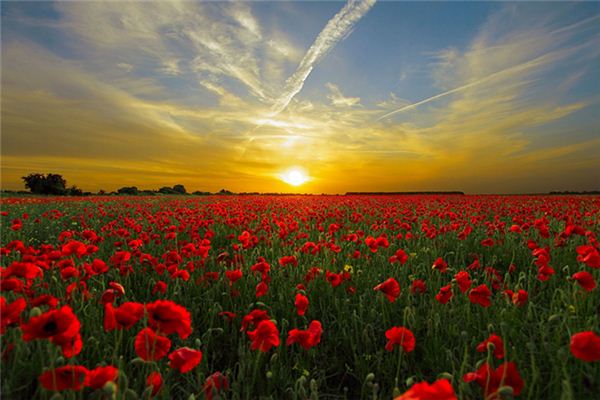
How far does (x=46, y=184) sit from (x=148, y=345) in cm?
4468

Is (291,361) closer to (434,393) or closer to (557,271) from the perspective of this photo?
(434,393)

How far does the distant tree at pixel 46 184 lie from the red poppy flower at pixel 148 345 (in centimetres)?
4104

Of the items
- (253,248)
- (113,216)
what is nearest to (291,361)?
(253,248)

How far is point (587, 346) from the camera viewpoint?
1.34 meters

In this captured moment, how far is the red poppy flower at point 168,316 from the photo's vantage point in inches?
59.9

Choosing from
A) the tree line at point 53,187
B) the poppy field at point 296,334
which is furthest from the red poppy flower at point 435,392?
the tree line at point 53,187

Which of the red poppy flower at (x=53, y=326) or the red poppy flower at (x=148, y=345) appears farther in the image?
the red poppy flower at (x=148, y=345)

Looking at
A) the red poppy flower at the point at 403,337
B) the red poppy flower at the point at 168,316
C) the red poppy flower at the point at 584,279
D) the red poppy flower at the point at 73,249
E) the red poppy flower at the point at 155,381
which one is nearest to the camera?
the red poppy flower at the point at 168,316

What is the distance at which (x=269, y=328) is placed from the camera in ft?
5.65

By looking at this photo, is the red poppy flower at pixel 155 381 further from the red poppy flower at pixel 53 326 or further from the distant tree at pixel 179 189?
the distant tree at pixel 179 189

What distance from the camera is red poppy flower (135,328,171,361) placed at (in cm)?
152

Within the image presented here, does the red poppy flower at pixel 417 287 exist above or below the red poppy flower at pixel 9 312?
below

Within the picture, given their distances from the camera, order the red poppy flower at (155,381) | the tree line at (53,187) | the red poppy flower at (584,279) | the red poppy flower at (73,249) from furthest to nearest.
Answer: the tree line at (53,187), the red poppy flower at (73,249), the red poppy flower at (584,279), the red poppy flower at (155,381)

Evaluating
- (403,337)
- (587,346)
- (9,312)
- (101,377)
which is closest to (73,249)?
(9,312)
